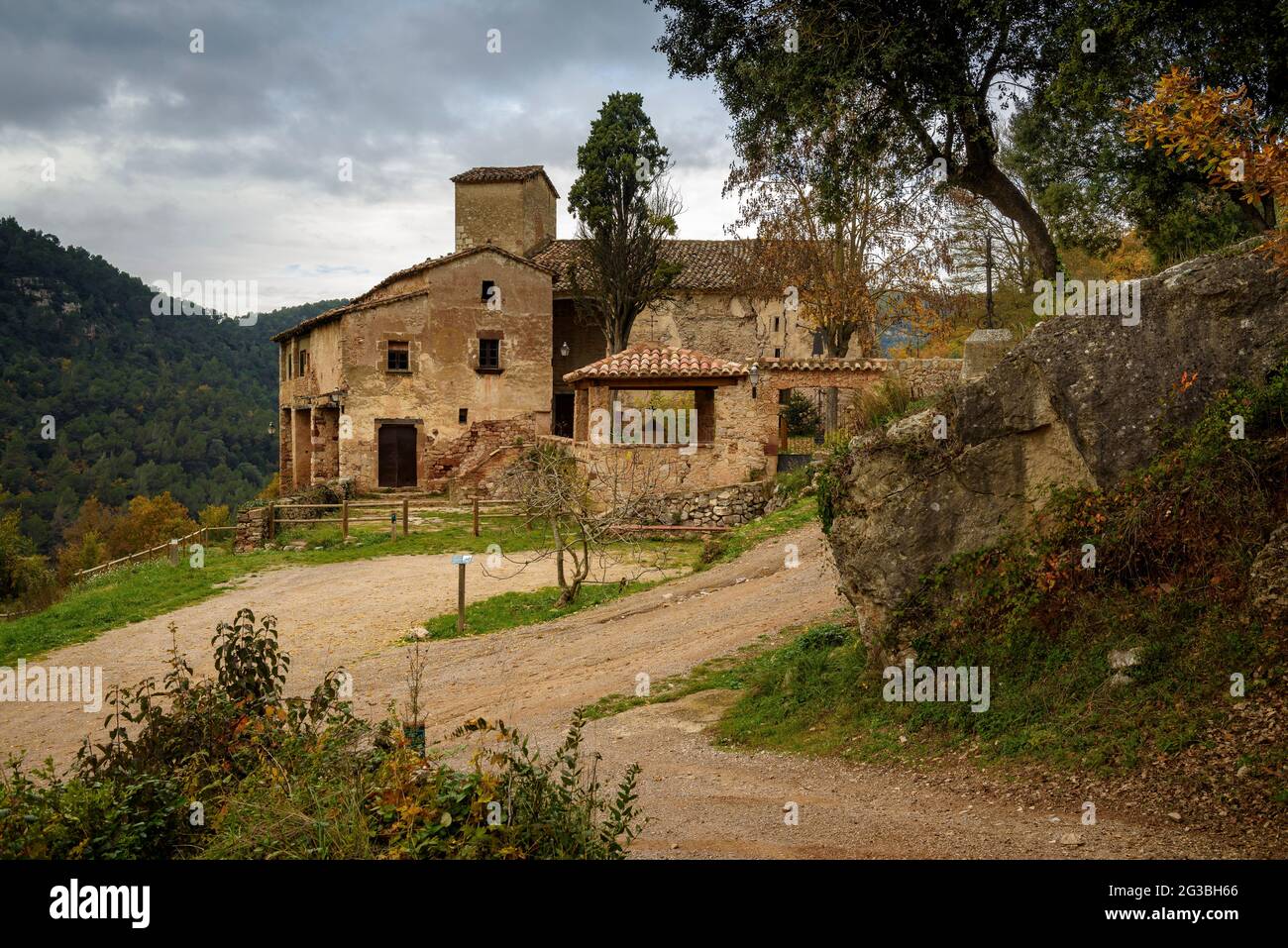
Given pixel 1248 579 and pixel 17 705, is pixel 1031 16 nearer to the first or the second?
pixel 1248 579

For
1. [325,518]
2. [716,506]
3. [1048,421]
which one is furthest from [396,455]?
[1048,421]

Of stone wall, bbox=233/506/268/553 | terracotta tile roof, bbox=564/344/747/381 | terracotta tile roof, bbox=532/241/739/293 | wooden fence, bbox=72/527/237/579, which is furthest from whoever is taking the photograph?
terracotta tile roof, bbox=532/241/739/293

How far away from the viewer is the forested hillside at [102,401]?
196ft

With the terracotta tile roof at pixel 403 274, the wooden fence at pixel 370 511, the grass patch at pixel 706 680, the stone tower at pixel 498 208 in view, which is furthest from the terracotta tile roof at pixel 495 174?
the grass patch at pixel 706 680

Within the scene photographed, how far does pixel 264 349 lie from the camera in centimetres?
8500

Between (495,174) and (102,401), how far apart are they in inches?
1738

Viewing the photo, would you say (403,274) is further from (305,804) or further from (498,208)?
(305,804)

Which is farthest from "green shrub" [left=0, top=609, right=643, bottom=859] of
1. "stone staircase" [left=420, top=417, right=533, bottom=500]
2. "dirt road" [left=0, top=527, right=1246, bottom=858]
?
"stone staircase" [left=420, top=417, right=533, bottom=500]

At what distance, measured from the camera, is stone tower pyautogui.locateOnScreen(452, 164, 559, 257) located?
3700cm

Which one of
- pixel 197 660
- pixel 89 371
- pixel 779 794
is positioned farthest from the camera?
pixel 89 371

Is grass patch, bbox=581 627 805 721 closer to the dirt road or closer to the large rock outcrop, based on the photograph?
the dirt road

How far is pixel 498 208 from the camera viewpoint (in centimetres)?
3709

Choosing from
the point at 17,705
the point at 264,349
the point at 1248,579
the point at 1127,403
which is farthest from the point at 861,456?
the point at 264,349
